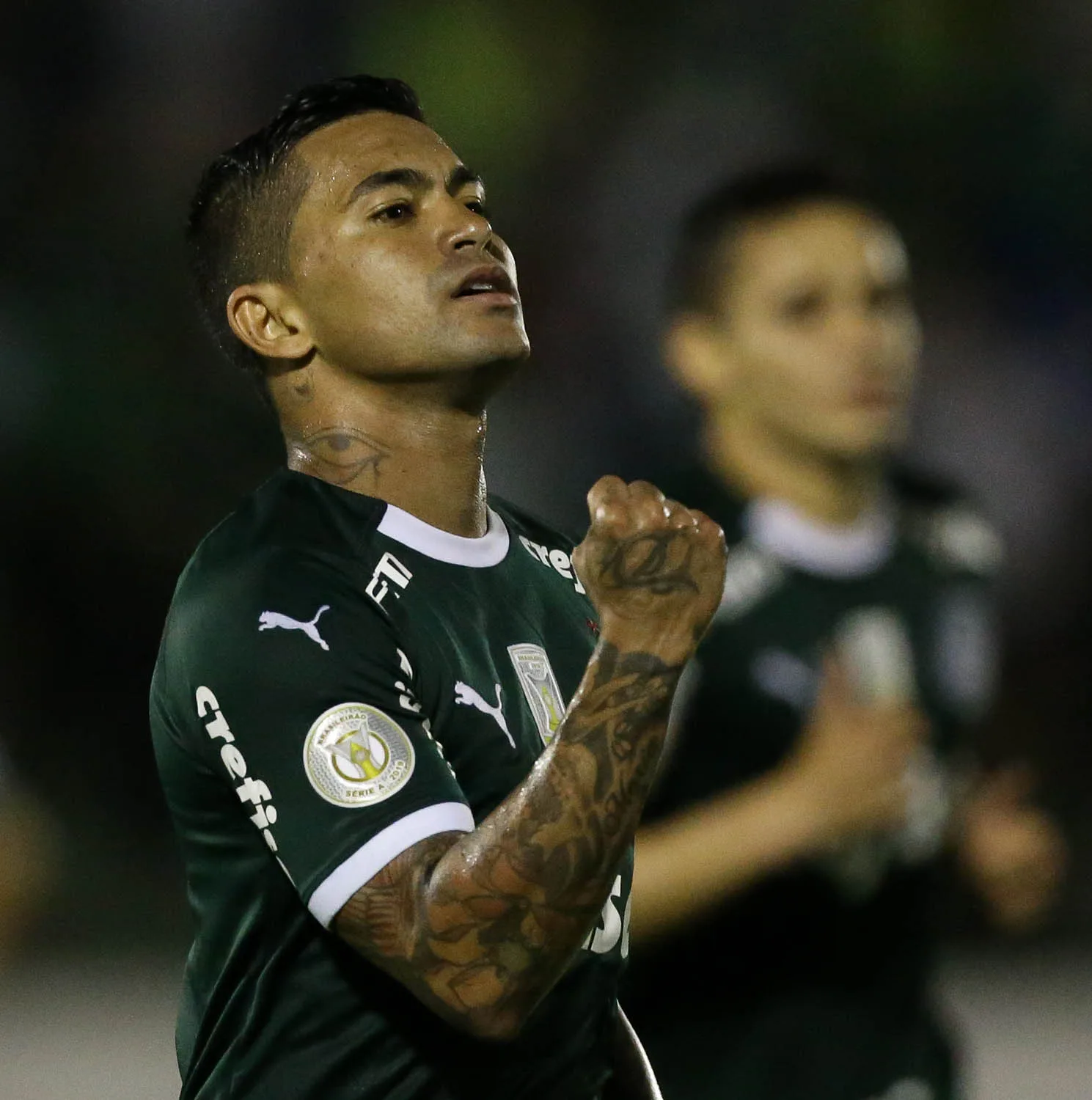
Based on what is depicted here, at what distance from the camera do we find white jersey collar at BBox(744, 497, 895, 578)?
3.71 metres

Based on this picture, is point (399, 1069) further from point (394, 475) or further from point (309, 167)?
point (309, 167)

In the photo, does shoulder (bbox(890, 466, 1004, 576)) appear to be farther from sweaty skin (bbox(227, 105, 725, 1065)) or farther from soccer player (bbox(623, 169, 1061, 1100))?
sweaty skin (bbox(227, 105, 725, 1065))

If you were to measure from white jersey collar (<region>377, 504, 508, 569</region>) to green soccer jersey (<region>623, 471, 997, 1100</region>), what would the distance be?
50.4 inches

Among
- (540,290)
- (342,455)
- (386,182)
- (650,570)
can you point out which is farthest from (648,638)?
(540,290)

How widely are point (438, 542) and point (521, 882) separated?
59 cm

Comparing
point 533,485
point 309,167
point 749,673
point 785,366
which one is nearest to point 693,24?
point 533,485

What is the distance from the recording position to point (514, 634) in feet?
6.95

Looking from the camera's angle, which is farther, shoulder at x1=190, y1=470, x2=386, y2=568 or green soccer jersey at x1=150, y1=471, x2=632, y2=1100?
shoulder at x1=190, y1=470, x2=386, y2=568

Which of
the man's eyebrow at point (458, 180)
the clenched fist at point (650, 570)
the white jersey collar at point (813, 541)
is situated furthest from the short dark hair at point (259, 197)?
the white jersey collar at point (813, 541)

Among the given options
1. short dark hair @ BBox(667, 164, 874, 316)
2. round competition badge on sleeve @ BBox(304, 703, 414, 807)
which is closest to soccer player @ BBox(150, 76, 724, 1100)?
round competition badge on sleeve @ BBox(304, 703, 414, 807)

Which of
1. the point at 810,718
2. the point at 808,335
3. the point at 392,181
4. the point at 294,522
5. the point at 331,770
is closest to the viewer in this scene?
the point at 331,770

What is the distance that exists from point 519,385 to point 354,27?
162 centimetres

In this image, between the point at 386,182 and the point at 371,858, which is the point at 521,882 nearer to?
the point at 371,858

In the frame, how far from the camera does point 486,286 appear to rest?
2184 millimetres
